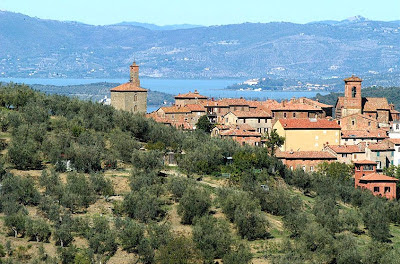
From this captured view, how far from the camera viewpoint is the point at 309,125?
238 feet

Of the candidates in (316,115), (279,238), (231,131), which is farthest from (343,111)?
(279,238)

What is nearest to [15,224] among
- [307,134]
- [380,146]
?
[307,134]

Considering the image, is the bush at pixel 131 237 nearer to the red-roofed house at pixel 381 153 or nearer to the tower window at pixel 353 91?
the red-roofed house at pixel 381 153

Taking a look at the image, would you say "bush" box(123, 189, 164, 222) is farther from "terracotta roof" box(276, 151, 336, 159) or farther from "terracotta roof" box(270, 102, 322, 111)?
"terracotta roof" box(270, 102, 322, 111)

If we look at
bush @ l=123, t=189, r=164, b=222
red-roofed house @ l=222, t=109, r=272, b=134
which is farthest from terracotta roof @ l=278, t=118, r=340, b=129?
bush @ l=123, t=189, r=164, b=222

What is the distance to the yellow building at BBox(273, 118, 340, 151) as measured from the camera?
7188 cm

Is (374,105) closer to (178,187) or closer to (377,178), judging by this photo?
(377,178)

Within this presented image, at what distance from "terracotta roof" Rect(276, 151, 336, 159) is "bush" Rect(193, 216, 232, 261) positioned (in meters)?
28.2

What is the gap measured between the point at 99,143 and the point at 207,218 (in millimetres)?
A: 13288

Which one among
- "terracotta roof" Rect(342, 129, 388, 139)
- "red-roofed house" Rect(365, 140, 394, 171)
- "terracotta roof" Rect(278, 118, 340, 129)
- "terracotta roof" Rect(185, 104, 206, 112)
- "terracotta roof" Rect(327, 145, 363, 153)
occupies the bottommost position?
"red-roofed house" Rect(365, 140, 394, 171)

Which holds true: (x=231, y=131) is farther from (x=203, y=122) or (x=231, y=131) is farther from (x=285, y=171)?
(x=285, y=171)

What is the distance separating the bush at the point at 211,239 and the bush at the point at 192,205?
202 centimetres

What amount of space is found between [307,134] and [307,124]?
104cm

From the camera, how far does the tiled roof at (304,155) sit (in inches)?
2653
